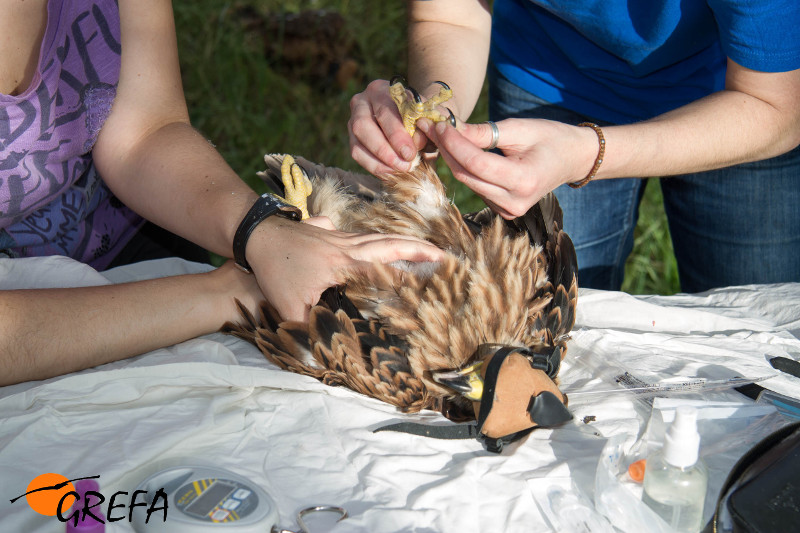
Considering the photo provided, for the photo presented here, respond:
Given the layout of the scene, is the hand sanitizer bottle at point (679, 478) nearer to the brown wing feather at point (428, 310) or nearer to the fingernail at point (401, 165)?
the brown wing feather at point (428, 310)

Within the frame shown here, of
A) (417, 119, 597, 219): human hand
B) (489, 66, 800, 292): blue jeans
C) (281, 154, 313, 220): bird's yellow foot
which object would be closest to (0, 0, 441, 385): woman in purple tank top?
(281, 154, 313, 220): bird's yellow foot

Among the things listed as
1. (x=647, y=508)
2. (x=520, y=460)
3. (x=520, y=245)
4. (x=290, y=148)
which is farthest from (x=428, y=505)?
(x=290, y=148)

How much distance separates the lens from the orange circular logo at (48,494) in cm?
128

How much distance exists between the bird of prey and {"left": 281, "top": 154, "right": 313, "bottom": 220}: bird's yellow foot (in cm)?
20

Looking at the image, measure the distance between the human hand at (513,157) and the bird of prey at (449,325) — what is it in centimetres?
12

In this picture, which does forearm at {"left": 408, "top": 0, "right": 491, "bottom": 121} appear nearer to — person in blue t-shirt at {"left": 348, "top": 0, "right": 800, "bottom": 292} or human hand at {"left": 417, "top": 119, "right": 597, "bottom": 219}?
person in blue t-shirt at {"left": 348, "top": 0, "right": 800, "bottom": 292}

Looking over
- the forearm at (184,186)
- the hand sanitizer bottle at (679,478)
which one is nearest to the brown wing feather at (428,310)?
the forearm at (184,186)

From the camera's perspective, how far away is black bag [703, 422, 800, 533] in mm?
1060

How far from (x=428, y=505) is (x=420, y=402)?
29cm

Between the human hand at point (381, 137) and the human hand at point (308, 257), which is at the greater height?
the human hand at point (381, 137)

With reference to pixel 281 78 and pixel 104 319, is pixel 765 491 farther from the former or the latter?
pixel 281 78

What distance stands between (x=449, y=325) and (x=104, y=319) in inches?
32.6

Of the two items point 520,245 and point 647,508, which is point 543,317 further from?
point 647,508

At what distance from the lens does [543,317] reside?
1727 mm
